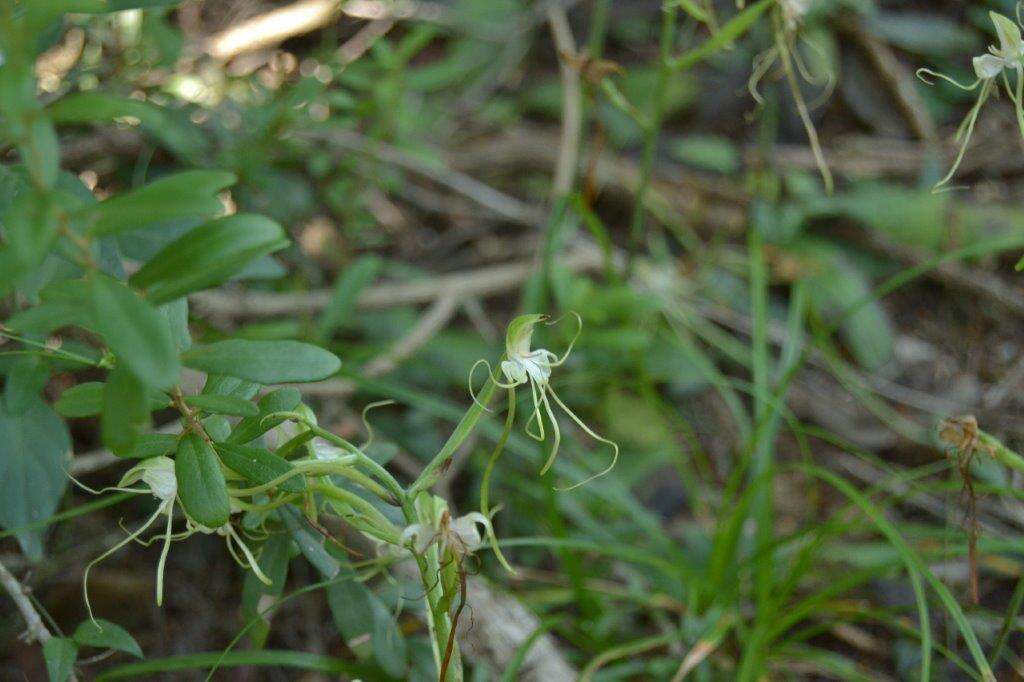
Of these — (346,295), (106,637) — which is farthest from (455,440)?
(346,295)

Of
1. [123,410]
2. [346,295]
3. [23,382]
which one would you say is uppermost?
[123,410]

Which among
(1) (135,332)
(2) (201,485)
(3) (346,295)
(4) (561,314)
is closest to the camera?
(1) (135,332)

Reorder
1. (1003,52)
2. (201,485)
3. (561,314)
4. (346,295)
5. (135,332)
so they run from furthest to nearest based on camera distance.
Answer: (561,314) < (346,295) < (1003,52) < (201,485) < (135,332)

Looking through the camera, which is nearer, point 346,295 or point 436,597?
point 436,597

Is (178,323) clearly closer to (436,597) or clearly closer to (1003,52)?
(436,597)

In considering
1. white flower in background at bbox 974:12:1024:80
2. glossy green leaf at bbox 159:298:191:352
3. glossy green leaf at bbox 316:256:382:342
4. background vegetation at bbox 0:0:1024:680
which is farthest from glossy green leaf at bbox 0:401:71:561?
white flower in background at bbox 974:12:1024:80

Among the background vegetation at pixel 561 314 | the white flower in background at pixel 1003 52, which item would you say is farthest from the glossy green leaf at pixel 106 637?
the white flower in background at pixel 1003 52

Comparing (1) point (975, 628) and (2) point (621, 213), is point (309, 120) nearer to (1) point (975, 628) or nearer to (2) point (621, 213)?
(2) point (621, 213)
